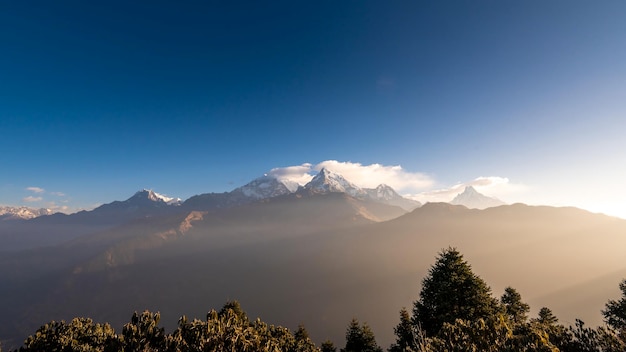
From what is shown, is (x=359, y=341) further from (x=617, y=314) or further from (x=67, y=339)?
(x=67, y=339)

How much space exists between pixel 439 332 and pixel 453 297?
1368 centimetres

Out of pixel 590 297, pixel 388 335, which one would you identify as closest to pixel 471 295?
pixel 388 335

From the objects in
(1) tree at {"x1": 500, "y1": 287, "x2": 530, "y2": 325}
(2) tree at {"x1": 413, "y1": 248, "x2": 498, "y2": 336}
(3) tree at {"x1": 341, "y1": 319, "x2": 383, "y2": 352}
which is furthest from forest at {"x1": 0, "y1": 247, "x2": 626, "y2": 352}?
(3) tree at {"x1": 341, "y1": 319, "x2": 383, "y2": 352}

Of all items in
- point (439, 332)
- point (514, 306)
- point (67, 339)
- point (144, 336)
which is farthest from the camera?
point (514, 306)

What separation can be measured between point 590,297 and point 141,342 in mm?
282947

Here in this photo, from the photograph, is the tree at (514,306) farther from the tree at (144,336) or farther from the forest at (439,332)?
the tree at (144,336)

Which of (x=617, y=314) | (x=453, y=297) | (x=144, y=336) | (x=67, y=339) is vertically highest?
(x=144, y=336)

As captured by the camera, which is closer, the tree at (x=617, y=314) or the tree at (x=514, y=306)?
the tree at (x=617, y=314)

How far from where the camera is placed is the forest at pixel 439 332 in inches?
472

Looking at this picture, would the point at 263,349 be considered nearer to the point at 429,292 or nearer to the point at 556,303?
the point at 429,292

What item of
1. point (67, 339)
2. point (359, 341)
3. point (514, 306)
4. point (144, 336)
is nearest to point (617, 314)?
point (514, 306)

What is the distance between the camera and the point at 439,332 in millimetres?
15539

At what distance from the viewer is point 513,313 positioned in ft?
115

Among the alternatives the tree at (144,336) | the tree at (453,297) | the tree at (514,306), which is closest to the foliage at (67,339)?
the tree at (144,336)
